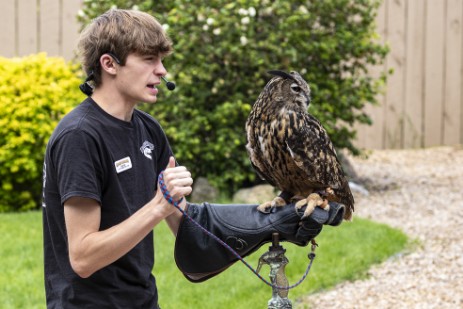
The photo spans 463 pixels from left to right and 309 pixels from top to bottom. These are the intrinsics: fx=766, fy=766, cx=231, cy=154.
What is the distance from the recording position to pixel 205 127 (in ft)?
23.5

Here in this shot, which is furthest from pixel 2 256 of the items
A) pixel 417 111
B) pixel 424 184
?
Result: pixel 417 111

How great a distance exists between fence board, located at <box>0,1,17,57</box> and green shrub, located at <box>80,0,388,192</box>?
198 centimetres

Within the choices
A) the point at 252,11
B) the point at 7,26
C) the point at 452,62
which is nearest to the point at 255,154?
the point at 252,11

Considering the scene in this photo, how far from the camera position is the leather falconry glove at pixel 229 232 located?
2.54 m

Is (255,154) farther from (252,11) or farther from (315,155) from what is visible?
(252,11)

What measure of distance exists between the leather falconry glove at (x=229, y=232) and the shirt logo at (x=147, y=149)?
0.26m

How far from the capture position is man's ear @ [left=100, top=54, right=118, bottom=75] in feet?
7.83

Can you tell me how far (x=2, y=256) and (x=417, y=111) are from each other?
6597 millimetres

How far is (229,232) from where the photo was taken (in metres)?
2.65

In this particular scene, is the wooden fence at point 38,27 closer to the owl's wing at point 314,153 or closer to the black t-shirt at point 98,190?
the owl's wing at point 314,153

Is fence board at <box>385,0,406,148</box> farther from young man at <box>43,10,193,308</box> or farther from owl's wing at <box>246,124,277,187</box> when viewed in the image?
young man at <box>43,10,193,308</box>

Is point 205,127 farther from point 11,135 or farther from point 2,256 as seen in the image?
point 2,256

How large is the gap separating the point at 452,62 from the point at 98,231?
9.01 metres

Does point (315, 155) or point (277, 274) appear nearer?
point (277, 274)
